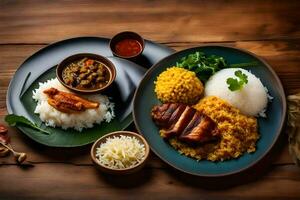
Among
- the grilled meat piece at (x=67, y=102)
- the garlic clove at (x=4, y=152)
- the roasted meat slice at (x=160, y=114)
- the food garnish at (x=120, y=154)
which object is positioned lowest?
the garlic clove at (x=4, y=152)

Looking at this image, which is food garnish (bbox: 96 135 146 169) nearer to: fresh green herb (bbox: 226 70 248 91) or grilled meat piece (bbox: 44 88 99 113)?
grilled meat piece (bbox: 44 88 99 113)

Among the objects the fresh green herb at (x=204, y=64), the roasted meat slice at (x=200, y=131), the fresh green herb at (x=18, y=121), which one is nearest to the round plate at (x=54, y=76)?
the fresh green herb at (x=18, y=121)

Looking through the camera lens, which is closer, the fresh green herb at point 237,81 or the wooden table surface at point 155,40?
the wooden table surface at point 155,40

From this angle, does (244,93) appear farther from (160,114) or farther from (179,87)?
(160,114)

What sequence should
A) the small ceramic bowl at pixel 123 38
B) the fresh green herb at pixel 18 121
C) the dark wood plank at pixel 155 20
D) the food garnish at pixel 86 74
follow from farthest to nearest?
the dark wood plank at pixel 155 20 < the small ceramic bowl at pixel 123 38 < the food garnish at pixel 86 74 < the fresh green herb at pixel 18 121

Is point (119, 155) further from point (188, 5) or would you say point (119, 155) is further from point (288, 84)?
point (188, 5)

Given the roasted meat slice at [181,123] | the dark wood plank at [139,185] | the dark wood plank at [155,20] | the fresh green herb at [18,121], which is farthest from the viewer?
the dark wood plank at [155,20]

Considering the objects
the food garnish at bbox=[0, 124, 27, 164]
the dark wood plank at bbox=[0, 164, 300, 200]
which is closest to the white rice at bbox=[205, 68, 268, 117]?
the dark wood plank at bbox=[0, 164, 300, 200]

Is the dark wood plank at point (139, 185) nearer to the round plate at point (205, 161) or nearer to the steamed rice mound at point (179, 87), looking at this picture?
the round plate at point (205, 161)
